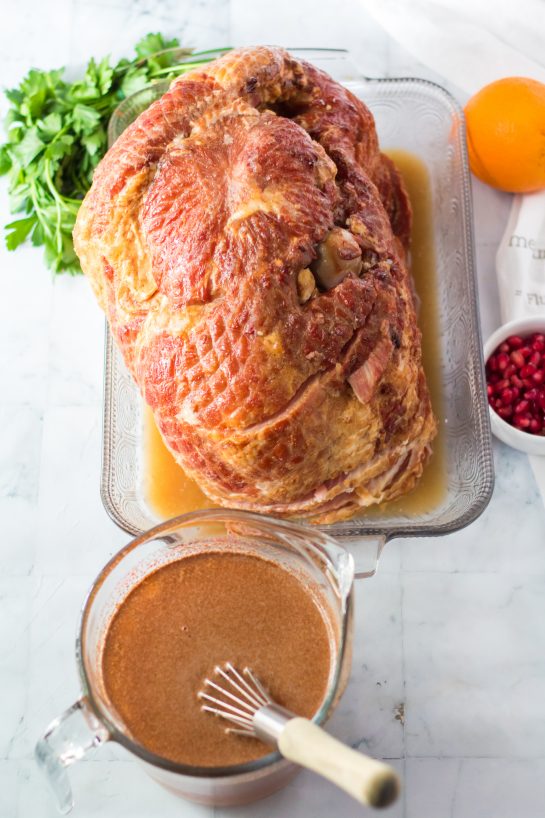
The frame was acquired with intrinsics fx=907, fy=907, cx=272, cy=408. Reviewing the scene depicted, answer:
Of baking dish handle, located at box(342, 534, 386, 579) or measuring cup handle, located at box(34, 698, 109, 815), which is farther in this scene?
baking dish handle, located at box(342, 534, 386, 579)

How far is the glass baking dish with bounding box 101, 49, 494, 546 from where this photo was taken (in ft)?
8.25

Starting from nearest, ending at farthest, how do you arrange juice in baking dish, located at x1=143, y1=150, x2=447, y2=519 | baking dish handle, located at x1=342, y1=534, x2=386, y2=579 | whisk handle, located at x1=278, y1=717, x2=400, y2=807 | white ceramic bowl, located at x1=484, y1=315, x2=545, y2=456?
1. whisk handle, located at x1=278, y1=717, x2=400, y2=807
2. baking dish handle, located at x1=342, y1=534, x2=386, y2=579
3. juice in baking dish, located at x1=143, y1=150, x2=447, y2=519
4. white ceramic bowl, located at x1=484, y1=315, x2=545, y2=456

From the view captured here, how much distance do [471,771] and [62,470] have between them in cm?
152

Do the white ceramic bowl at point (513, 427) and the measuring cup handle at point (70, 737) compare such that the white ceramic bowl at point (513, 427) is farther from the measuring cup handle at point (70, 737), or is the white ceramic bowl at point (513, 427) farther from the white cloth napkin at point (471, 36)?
the measuring cup handle at point (70, 737)

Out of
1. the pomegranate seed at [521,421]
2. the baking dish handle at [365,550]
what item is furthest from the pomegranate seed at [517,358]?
the baking dish handle at [365,550]

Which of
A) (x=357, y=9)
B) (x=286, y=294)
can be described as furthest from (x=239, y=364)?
(x=357, y=9)

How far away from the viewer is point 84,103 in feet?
9.95

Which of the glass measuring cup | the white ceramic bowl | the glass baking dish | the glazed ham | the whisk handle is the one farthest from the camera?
the white ceramic bowl

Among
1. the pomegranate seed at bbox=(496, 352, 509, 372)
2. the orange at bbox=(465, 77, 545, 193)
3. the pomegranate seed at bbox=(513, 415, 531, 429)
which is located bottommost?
the pomegranate seed at bbox=(513, 415, 531, 429)

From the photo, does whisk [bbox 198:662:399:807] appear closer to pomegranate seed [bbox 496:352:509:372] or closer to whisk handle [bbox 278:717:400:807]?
whisk handle [bbox 278:717:400:807]

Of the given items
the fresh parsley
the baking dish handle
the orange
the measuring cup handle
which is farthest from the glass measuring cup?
the orange

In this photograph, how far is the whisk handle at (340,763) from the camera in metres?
1.51

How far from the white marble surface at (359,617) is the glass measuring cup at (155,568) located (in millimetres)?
396

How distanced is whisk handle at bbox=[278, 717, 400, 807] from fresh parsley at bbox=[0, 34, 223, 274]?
70.7 inches
